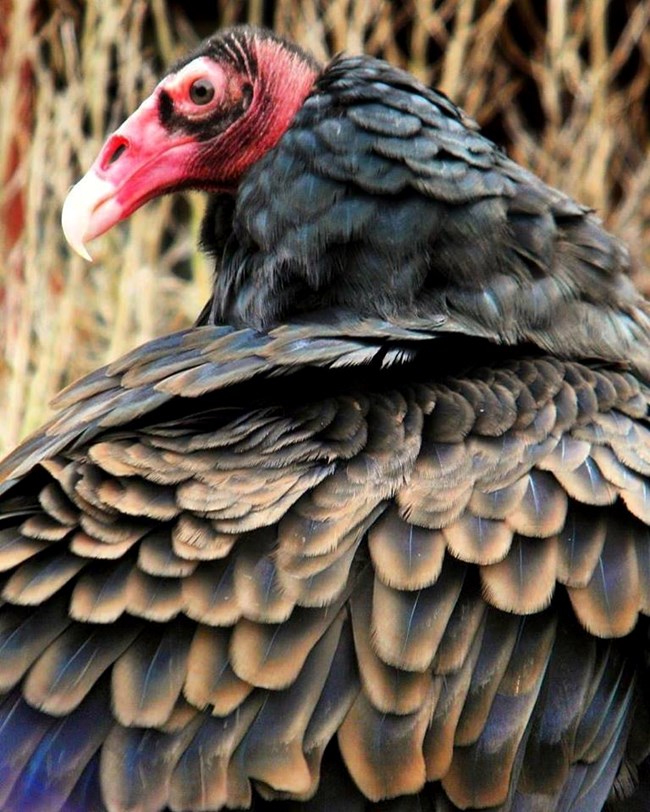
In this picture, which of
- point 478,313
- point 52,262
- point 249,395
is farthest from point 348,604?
point 52,262

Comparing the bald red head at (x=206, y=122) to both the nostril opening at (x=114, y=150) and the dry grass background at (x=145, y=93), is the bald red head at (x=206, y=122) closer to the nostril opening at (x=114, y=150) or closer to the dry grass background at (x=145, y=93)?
the nostril opening at (x=114, y=150)

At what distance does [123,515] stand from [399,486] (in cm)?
54

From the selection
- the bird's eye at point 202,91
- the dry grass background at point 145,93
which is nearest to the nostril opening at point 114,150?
the bird's eye at point 202,91

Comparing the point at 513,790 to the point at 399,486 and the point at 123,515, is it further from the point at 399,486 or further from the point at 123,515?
the point at 123,515

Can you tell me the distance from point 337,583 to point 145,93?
5046 millimetres

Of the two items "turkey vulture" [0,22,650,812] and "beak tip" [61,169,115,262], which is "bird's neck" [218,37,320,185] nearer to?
"beak tip" [61,169,115,262]

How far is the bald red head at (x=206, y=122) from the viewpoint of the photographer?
141 inches

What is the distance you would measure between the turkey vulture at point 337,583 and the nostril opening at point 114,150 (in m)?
0.71

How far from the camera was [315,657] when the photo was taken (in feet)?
8.83

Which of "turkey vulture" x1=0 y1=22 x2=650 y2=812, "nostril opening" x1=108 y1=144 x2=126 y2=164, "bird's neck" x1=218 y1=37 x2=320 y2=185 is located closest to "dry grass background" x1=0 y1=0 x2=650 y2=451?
"nostril opening" x1=108 y1=144 x2=126 y2=164

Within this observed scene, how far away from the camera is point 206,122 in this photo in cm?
364

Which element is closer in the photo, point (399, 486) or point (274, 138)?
point (399, 486)

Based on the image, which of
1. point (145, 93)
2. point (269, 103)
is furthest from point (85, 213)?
point (145, 93)

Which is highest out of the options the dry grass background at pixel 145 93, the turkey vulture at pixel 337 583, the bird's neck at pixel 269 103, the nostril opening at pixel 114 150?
the nostril opening at pixel 114 150
